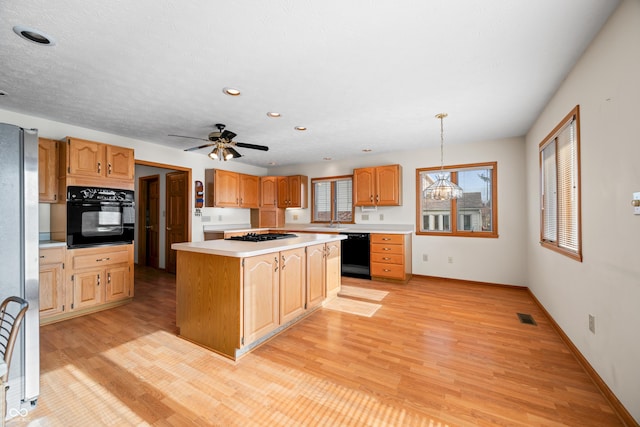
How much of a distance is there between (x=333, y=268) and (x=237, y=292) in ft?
5.80

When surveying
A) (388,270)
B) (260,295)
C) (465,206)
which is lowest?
(388,270)

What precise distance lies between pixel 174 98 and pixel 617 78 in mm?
3546

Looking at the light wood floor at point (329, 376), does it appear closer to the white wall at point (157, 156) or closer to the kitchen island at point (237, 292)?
the kitchen island at point (237, 292)

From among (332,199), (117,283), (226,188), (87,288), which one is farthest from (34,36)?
(332,199)

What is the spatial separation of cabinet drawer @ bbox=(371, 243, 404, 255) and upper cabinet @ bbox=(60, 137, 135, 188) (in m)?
3.93

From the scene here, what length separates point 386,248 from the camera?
4840 mm

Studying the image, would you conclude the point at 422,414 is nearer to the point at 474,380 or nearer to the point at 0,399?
the point at 474,380

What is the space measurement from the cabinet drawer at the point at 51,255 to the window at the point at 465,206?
17.2 ft

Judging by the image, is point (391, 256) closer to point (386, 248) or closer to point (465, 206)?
point (386, 248)

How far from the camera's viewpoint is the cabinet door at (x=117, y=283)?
11.6 feet

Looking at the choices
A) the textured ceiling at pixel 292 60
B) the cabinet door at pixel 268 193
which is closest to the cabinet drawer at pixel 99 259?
the textured ceiling at pixel 292 60

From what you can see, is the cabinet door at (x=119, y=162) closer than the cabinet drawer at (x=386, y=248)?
Yes

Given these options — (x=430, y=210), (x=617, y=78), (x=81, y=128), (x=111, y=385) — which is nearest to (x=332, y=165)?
(x=430, y=210)

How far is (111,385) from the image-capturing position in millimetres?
1931
